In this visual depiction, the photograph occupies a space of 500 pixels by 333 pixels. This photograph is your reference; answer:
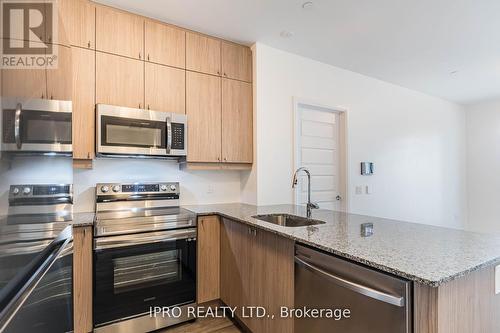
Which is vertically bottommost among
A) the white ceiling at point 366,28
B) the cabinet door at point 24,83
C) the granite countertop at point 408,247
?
the granite countertop at point 408,247

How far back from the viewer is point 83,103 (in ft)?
7.14

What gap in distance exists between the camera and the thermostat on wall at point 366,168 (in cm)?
373

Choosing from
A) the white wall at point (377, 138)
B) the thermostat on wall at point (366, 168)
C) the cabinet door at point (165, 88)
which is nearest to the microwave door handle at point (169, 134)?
the cabinet door at point (165, 88)

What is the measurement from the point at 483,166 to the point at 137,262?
6183 mm

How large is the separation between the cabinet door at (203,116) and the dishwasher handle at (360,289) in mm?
1639

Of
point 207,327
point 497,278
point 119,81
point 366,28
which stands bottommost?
point 207,327

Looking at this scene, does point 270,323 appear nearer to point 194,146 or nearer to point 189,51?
point 194,146

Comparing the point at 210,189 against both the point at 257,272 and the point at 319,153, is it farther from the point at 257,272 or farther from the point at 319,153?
the point at 319,153

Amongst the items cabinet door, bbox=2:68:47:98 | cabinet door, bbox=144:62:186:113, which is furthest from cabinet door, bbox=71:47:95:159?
cabinet door, bbox=2:68:47:98

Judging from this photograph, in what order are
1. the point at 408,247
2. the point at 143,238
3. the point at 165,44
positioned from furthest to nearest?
the point at 165,44, the point at 143,238, the point at 408,247

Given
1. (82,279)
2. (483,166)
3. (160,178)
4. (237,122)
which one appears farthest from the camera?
(483,166)

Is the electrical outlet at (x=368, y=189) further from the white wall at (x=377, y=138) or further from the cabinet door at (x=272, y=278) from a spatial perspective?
the cabinet door at (x=272, y=278)

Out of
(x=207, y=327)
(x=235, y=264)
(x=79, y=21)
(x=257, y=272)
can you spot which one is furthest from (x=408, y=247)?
(x=79, y=21)

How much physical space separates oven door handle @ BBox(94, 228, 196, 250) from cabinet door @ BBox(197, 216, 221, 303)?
12cm
